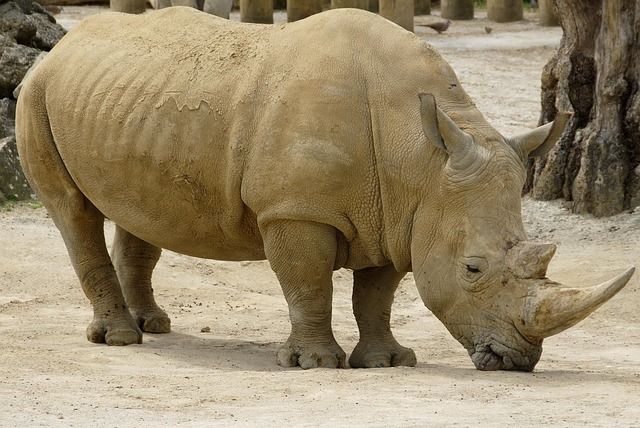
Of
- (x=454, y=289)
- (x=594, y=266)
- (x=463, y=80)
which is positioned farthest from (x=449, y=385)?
(x=463, y=80)

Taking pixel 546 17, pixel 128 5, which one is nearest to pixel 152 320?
pixel 128 5

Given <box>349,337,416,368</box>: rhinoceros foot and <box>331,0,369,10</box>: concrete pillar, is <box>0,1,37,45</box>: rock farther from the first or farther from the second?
<box>331,0,369,10</box>: concrete pillar

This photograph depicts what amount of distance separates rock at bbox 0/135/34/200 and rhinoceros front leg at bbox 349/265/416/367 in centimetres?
→ 518

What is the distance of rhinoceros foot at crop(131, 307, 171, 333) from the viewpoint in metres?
9.55

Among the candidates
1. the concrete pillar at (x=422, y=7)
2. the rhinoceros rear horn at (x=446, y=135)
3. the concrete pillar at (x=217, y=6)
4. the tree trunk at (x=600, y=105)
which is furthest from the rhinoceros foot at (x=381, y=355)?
the concrete pillar at (x=422, y=7)

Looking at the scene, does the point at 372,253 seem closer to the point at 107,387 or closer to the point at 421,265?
the point at 421,265

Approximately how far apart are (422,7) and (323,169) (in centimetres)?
1826

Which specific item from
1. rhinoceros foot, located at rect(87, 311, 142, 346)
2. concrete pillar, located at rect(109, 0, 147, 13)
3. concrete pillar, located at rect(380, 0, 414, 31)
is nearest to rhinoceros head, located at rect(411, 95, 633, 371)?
rhinoceros foot, located at rect(87, 311, 142, 346)

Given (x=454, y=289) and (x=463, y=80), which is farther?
(x=463, y=80)

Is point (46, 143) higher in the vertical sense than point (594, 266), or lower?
higher

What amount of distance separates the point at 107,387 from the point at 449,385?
5.21 ft

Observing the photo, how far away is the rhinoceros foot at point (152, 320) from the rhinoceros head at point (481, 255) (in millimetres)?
2356

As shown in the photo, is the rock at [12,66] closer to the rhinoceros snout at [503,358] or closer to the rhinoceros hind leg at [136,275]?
the rhinoceros hind leg at [136,275]

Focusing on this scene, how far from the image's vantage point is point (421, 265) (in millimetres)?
7684
